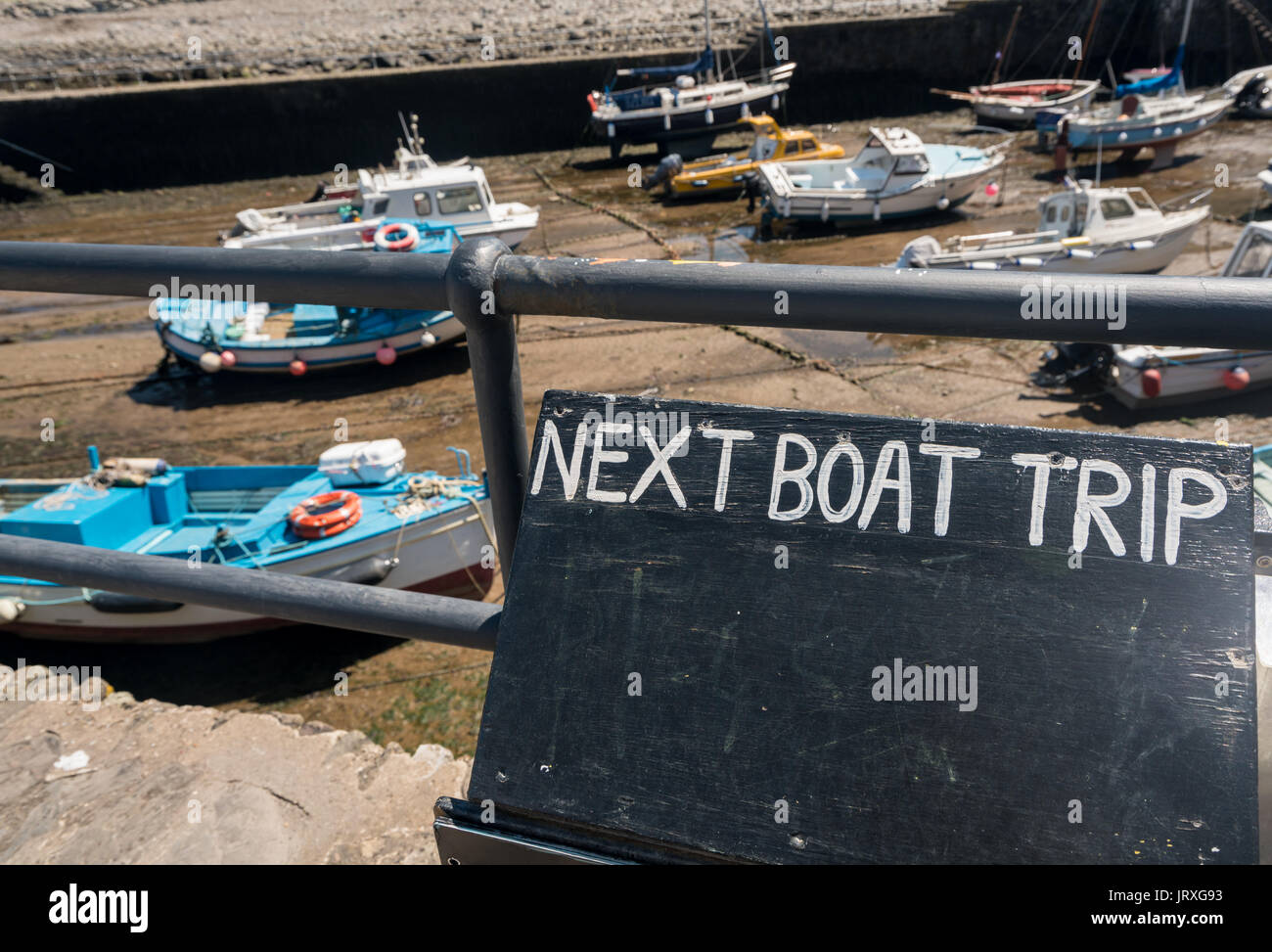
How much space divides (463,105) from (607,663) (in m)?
27.3

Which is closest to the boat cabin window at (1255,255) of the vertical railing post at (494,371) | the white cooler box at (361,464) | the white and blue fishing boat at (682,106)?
the white cooler box at (361,464)

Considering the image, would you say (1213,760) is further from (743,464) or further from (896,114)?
(896,114)

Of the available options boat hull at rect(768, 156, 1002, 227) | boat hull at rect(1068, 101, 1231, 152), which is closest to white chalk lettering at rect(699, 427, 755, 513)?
boat hull at rect(768, 156, 1002, 227)

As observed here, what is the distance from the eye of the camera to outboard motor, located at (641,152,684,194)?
21.1 metres

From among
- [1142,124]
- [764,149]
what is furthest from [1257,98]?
[764,149]

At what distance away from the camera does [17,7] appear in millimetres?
30453

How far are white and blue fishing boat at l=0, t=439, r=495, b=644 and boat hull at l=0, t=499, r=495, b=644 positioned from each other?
1cm

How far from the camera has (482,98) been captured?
25.9 m

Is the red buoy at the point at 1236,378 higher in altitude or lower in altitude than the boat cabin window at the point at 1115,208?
lower

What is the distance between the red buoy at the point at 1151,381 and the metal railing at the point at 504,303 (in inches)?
444

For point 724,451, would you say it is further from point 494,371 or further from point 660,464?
point 494,371

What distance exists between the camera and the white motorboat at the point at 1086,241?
13.4 metres

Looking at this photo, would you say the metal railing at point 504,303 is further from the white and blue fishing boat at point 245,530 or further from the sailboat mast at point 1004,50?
the sailboat mast at point 1004,50

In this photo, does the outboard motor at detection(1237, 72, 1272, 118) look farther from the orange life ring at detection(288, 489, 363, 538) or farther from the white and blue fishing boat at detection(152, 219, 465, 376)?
the orange life ring at detection(288, 489, 363, 538)
